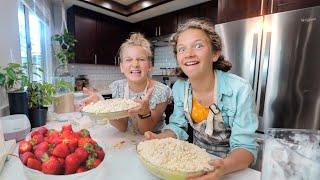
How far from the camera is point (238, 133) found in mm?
806

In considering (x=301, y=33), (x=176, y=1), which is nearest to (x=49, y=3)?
(x=176, y=1)

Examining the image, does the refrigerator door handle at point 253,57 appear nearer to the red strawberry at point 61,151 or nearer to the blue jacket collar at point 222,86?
the blue jacket collar at point 222,86

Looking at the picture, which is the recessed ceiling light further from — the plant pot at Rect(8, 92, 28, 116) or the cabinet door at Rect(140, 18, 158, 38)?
the plant pot at Rect(8, 92, 28, 116)

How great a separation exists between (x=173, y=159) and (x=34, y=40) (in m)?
2.68

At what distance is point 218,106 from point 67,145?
2.20 feet

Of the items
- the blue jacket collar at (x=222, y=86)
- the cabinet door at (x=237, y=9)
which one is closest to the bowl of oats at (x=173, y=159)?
the blue jacket collar at (x=222, y=86)

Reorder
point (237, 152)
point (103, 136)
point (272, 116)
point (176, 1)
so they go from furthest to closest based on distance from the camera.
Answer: point (176, 1) < point (272, 116) < point (103, 136) < point (237, 152)

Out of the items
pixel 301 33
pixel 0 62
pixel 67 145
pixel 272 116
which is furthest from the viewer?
pixel 272 116

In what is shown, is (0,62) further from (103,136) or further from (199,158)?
(199,158)

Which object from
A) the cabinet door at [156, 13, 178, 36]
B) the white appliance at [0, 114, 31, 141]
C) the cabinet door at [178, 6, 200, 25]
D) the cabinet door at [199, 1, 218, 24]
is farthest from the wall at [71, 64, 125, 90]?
the white appliance at [0, 114, 31, 141]

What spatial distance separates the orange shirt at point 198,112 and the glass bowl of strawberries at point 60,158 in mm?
571

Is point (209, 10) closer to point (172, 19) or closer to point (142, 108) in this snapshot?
point (172, 19)

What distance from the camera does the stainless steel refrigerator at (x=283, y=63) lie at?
158 cm

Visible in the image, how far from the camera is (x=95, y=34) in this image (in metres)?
3.50
